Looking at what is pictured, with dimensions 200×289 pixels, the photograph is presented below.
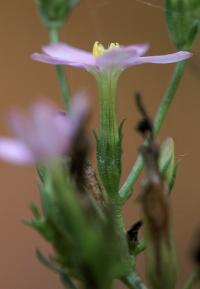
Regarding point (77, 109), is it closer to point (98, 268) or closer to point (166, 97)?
point (98, 268)

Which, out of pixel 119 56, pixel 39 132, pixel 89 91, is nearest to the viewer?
pixel 39 132

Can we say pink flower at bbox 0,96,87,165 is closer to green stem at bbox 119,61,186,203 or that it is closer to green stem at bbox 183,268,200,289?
green stem at bbox 183,268,200,289

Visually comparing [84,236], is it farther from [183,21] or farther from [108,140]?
[183,21]

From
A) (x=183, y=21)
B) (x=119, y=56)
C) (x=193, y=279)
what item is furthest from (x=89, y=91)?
(x=193, y=279)

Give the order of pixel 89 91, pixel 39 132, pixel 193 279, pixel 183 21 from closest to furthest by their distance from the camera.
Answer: pixel 39 132
pixel 193 279
pixel 183 21
pixel 89 91

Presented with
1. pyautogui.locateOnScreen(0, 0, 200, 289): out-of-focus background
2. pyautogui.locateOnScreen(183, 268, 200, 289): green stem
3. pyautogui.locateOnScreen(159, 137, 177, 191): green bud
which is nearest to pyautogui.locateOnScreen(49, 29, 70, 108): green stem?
pyautogui.locateOnScreen(159, 137, 177, 191): green bud

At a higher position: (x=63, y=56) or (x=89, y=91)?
(x=89, y=91)

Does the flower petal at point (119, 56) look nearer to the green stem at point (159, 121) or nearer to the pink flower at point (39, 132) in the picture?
the green stem at point (159, 121)
